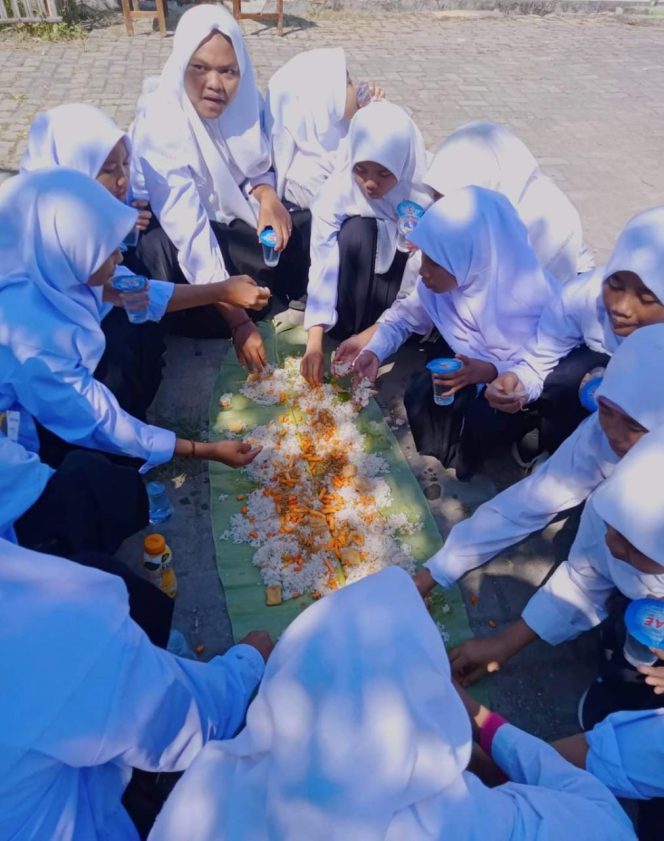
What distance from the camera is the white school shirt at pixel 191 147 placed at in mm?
3578

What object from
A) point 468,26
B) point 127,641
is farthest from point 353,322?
point 468,26

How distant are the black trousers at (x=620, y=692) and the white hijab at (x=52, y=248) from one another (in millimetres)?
2228

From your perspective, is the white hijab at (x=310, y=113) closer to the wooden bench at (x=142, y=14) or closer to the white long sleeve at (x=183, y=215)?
the white long sleeve at (x=183, y=215)

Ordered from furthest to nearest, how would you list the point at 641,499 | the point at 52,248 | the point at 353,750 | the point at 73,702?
the point at 52,248, the point at 641,499, the point at 73,702, the point at 353,750

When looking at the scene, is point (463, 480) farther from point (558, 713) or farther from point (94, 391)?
point (94, 391)

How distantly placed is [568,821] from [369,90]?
421cm

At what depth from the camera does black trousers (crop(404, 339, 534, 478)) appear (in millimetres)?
3207

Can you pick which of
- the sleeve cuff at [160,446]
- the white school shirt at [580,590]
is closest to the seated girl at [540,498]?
the white school shirt at [580,590]

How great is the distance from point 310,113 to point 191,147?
0.80 meters

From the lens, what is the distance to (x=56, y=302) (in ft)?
8.39

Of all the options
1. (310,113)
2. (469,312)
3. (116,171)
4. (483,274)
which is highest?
(310,113)

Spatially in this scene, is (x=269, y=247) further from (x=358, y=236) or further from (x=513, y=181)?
(x=513, y=181)

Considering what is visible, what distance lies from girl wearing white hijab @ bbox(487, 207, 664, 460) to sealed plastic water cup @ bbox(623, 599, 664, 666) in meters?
1.17

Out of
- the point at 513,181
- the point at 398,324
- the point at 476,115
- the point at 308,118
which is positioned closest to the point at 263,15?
the point at 476,115
